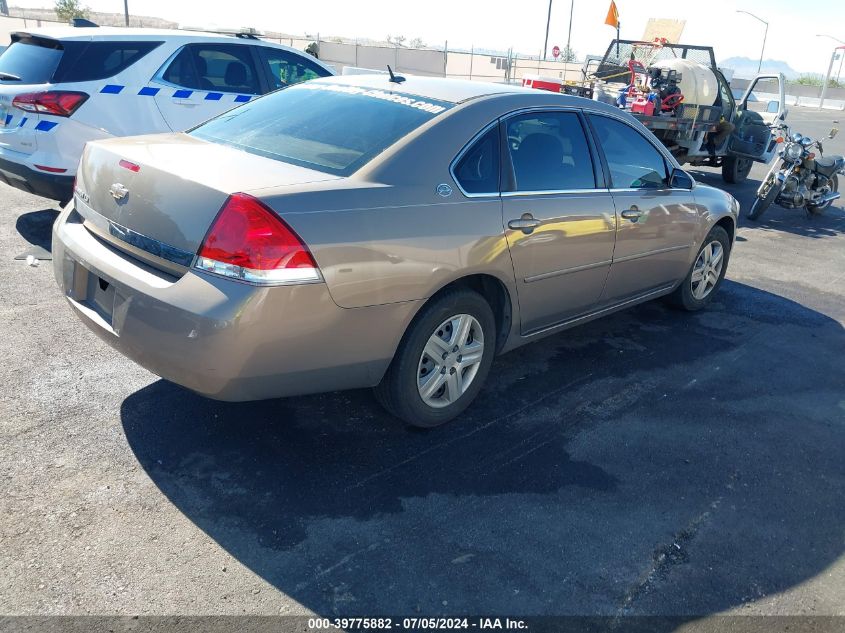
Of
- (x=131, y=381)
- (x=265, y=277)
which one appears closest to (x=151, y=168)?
(x=265, y=277)

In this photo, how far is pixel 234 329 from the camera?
280 cm

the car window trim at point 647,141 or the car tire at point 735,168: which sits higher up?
the car window trim at point 647,141

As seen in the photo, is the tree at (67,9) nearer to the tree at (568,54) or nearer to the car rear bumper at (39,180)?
the tree at (568,54)

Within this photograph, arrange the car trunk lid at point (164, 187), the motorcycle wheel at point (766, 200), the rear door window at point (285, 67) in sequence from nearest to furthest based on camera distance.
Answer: the car trunk lid at point (164, 187) < the rear door window at point (285, 67) < the motorcycle wheel at point (766, 200)

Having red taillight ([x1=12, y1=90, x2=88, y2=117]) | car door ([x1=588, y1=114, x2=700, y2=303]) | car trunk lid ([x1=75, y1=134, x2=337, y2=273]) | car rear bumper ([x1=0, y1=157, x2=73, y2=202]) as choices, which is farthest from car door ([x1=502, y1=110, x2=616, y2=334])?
red taillight ([x1=12, y1=90, x2=88, y2=117])

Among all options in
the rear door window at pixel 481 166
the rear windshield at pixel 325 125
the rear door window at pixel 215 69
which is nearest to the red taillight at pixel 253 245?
the rear windshield at pixel 325 125

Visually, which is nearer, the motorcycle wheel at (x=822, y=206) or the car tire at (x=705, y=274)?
the car tire at (x=705, y=274)

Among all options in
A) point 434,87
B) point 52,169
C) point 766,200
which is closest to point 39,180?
point 52,169

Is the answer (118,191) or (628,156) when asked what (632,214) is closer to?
(628,156)

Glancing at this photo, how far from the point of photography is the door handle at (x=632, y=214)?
4551mm

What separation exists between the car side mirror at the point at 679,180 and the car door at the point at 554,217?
3.10 feet

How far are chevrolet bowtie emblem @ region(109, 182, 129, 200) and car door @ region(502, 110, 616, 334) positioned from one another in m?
1.82

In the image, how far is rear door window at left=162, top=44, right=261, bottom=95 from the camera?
702 centimetres

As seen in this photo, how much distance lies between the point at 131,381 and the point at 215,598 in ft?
5.98
